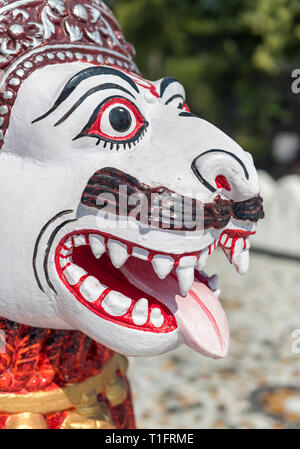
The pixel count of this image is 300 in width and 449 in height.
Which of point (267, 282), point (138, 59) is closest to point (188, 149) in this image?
point (267, 282)

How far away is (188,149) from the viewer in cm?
98

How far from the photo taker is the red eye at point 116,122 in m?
0.99

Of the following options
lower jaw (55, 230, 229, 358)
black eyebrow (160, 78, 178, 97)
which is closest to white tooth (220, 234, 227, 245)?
lower jaw (55, 230, 229, 358)

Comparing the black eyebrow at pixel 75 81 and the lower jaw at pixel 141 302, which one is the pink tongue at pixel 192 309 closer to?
the lower jaw at pixel 141 302

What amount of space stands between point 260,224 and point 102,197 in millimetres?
4934

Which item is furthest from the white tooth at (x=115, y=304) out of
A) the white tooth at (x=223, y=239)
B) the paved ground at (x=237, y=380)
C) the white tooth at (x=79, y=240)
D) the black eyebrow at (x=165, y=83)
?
the paved ground at (x=237, y=380)

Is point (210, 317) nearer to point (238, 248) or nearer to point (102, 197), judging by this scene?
point (238, 248)

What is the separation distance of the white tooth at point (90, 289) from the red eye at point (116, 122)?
28cm

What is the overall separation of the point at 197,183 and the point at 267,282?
3.71 metres

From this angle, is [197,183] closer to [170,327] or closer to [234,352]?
[170,327]

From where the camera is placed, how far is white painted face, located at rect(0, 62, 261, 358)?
3.15ft

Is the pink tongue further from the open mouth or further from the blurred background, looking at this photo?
the blurred background

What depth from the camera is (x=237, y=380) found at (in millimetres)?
2793

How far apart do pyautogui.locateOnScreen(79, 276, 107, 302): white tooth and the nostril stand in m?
0.31
